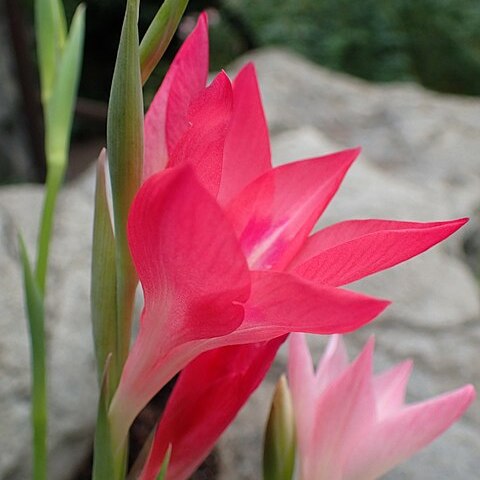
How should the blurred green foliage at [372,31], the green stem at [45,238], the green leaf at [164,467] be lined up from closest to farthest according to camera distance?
the green leaf at [164,467] → the green stem at [45,238] → the blurred green foliage at [372,31]

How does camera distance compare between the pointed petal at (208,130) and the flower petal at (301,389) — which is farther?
the flower petal at (301,389)

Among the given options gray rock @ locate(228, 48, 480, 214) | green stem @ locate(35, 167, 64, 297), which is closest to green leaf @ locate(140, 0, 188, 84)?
green stem @ locate(35, 167, 64, 297)

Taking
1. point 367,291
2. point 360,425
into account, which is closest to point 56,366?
point 367,291

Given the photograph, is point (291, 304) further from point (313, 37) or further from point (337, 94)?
point (313, 37)

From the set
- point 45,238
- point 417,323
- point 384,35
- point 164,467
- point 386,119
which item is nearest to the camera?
point 164,467

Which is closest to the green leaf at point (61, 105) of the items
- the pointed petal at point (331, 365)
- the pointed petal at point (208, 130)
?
the pointed petal at point (331, 365)

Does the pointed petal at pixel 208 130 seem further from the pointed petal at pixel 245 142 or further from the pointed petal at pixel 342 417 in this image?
the pointed petal at pixel 342 417

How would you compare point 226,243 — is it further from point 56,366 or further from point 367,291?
point 367,291
